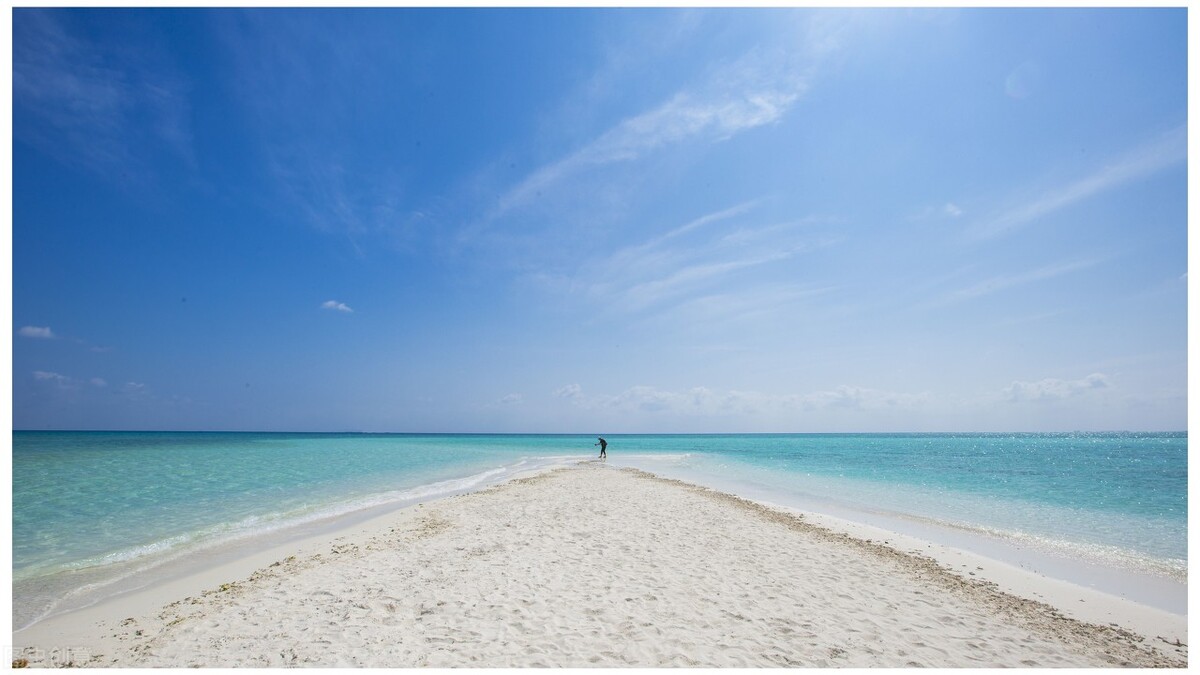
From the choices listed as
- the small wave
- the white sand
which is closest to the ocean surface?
the small wave

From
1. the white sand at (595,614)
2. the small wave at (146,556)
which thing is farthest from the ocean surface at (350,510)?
the white sand at (595,614)

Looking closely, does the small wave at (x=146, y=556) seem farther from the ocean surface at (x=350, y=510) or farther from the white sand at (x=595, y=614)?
the white sand at (x=595, y=614)

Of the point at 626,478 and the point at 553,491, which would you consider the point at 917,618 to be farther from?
the point at 626,478

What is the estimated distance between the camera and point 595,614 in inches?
256

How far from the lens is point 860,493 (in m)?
22.0

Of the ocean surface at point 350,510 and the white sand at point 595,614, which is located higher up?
the white sand at point 595,614

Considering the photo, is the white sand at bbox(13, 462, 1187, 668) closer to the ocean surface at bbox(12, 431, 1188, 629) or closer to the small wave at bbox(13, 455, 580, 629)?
the small wave at bbox(13, 455, 580, 629)

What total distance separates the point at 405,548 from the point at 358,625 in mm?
3997

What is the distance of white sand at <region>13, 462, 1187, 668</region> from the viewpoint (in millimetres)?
5543

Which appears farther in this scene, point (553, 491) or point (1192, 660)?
point (553, 491)

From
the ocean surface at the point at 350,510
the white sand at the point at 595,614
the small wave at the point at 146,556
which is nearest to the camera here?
the white sand at the point at 595,614

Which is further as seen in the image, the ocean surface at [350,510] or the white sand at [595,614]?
the ocean surface at [350,510]

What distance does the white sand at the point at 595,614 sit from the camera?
554 centimetres

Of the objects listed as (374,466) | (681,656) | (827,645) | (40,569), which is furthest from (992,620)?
(374,466)
